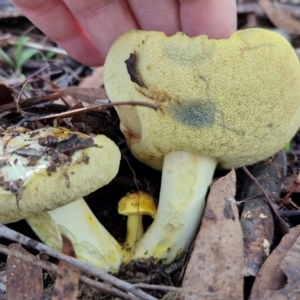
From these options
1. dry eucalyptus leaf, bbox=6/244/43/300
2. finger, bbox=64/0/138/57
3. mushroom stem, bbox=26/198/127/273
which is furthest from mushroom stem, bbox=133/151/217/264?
finger, bbox=64/0/138/57

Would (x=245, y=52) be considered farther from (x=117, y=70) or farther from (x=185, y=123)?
(x=117, y=70)

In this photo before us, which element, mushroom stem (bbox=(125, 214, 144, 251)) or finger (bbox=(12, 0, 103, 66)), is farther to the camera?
finger (bbox=(12, 0, 103, 66))

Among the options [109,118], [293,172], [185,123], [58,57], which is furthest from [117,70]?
[58,57]

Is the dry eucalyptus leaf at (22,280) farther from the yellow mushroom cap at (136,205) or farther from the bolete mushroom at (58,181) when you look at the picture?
the yellow mushroom cap at (136,205)

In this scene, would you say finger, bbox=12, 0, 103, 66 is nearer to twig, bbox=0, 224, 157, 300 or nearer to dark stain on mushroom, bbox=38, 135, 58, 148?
dark stain on mushroom, bbox=38, 135, 58, 148

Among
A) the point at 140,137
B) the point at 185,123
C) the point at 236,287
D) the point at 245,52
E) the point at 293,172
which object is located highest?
the point at 245,52

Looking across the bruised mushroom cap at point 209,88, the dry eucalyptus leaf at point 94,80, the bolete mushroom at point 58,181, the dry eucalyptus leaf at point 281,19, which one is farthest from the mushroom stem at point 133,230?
the dry eucalyptus leaf at point 281,19

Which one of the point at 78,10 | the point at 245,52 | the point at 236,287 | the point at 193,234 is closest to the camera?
the point at 236,287
